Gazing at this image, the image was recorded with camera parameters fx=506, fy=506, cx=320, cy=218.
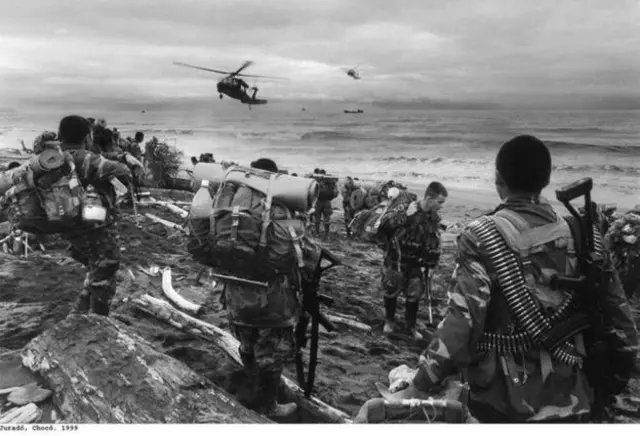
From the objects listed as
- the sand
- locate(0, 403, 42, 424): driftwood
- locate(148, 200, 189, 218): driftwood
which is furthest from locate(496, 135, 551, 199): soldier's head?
locate(148, 200, 189, 218): driftwood

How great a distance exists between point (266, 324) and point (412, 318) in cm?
273

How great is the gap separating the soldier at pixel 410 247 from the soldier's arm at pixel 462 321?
3269mm

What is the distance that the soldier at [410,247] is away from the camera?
16.9 ft

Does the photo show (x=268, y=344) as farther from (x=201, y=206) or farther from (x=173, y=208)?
(x=173, y=208)

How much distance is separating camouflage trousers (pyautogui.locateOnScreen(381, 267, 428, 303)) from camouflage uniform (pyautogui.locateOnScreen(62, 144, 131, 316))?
2741 mm

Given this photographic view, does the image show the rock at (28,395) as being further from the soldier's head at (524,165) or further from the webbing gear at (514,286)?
the soldier's head at (524,165)

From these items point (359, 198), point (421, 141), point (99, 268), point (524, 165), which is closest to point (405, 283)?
point (99, 268)

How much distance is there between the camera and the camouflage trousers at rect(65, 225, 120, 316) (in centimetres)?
410

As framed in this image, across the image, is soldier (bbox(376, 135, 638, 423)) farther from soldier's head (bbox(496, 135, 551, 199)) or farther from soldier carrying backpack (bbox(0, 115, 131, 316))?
soldier carrying backpack (bbox(0, 115, 131, 316))

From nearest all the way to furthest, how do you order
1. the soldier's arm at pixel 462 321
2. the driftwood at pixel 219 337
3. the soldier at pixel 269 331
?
the soldier's arm at pixel 462 321 < the soldier at pixel 269 331 < the driftwood at pixel 219 337

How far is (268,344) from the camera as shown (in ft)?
10.5

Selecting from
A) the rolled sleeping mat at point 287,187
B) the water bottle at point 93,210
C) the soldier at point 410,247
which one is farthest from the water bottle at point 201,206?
the soldier at point 410,247

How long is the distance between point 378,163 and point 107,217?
50.7ft

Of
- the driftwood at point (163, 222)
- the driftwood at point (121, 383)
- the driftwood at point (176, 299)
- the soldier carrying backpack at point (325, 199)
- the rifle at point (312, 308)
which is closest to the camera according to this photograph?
the driftwood at point (121, 383)
